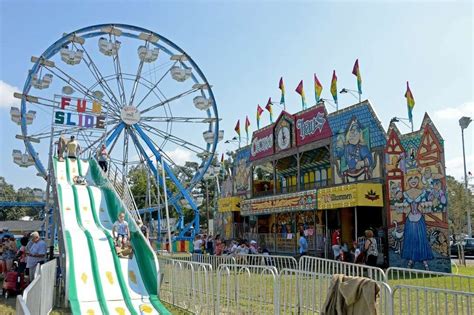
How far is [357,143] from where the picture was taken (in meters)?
18.9

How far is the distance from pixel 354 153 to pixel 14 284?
42.3ft

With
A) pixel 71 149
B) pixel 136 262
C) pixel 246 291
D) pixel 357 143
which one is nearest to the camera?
pixel 246 291

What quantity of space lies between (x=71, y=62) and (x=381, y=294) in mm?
21118

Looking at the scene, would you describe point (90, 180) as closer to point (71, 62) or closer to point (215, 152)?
point (71, 62)

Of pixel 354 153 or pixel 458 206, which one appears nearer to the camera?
pixel 354 153

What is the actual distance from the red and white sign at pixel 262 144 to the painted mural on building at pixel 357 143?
207 inches

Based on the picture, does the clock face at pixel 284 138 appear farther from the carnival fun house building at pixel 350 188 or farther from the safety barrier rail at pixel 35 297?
the safety barrier rail at pixel 35 297

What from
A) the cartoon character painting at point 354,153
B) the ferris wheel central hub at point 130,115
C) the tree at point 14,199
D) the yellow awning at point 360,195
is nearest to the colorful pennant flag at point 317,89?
the cartoon character painting at point 354,153

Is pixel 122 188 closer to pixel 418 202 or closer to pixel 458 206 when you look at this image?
pixel 418 202

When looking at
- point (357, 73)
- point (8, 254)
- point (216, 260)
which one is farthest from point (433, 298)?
point (357, 73)

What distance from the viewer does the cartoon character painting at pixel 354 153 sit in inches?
724

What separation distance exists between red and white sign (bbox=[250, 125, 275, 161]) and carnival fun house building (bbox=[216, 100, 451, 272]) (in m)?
0.05

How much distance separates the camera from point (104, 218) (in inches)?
516

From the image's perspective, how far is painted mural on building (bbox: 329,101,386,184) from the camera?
18031 millimetres
